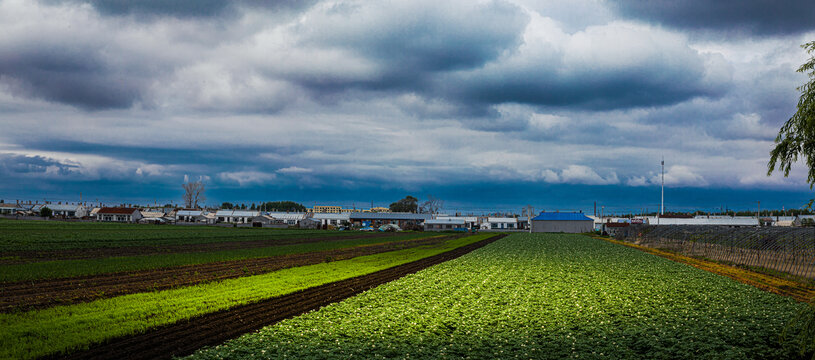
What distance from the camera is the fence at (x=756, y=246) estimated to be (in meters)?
34.8

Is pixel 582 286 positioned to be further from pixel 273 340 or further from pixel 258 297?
pixel 273 340

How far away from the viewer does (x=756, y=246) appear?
133 ft

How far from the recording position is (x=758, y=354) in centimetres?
1348

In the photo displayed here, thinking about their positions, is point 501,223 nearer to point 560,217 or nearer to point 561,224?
point 560,217

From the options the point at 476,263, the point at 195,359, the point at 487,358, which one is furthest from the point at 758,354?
the point at 476,263

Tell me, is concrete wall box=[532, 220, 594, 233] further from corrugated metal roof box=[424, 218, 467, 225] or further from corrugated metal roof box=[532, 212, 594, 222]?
corrugated metal roof box=[424, 218, 467, 225]

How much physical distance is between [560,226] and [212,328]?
413 ft

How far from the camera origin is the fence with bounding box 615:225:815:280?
34.8 m

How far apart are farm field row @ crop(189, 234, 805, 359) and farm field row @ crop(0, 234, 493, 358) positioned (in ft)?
11.5

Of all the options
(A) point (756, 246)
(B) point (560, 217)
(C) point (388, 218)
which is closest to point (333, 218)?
(C) point (388, 218)

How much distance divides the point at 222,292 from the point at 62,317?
6.90 metres

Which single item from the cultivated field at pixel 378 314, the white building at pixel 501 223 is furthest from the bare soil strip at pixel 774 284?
the white building at pixel 501 223

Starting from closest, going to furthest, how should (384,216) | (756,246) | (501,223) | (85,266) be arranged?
(85,266), (756,246), (501,223), (384,216)

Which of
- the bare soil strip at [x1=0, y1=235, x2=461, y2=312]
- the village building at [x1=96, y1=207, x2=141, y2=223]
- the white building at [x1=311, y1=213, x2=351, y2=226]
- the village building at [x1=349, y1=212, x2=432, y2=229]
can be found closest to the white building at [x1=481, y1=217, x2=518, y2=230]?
the village building at [x1=349, y1=212, x2=432, y2=229]
